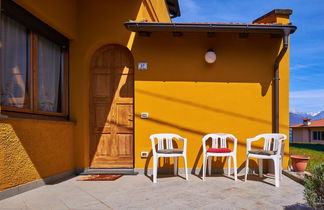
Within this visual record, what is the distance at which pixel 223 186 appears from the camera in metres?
3.73

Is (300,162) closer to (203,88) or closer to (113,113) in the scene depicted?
(203,88)

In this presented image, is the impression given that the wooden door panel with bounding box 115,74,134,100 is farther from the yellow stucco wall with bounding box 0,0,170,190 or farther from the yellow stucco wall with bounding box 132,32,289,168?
the yellow stucco wall with bounding box 0,0,170,190

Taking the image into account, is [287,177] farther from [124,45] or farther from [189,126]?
[124,45]

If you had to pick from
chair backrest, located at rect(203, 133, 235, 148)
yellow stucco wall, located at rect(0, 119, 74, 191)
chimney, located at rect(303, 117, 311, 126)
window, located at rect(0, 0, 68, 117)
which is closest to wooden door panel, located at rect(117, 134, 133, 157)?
yellow stucco wall, located at rect(0, 119, 74, 191)

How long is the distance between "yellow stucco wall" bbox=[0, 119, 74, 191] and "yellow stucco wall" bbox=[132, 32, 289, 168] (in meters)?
1.39

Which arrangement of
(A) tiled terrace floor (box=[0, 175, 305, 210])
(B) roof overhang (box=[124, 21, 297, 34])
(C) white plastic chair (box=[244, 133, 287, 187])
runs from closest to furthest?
1. (A) tiled terrace floor (box=[0, 175, 305, 210])
2. (C) white plastic chair (box=[244, 133, 287, 187])
3. (B) roof overhang (box=[124, 21, 297, 34])

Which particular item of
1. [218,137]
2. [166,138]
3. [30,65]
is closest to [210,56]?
[218,137]

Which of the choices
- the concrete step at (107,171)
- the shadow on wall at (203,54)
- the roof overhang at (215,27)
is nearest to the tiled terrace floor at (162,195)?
the concrete step at (107,171)

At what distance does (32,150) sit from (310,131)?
45807 mm

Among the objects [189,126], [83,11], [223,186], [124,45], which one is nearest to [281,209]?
[223,186]

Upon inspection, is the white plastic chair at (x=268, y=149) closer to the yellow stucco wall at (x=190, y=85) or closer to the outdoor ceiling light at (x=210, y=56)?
the yellow stucco wall at (x=190, y=85)

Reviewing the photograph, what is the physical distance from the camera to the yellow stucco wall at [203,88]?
4617 millimetres

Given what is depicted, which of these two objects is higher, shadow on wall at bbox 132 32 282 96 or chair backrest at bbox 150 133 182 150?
shadow on wall at bbox 132 32 282 96

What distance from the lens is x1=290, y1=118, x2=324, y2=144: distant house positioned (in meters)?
36.8
